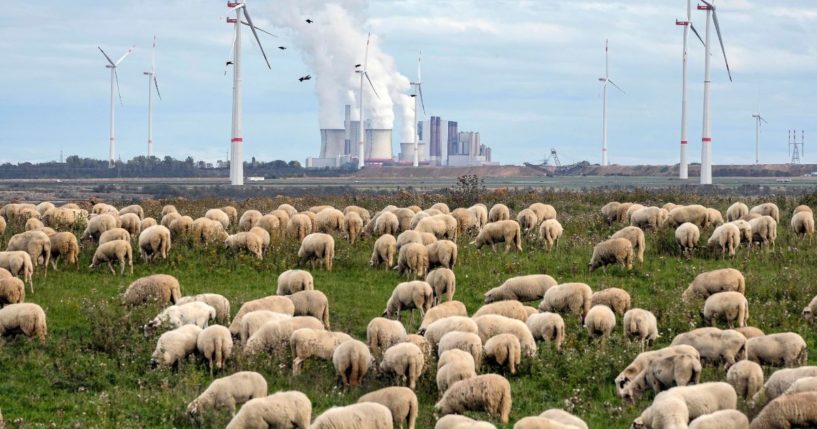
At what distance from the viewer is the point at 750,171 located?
473ft

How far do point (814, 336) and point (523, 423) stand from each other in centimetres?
910

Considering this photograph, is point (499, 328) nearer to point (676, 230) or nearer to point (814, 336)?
point (814, 336)

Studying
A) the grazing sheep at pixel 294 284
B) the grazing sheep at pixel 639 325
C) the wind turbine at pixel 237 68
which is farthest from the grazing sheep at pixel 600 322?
the wind turbine at pixel 237 68

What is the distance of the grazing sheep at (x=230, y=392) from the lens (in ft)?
49.8

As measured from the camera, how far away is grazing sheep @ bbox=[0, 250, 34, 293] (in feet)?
80.1

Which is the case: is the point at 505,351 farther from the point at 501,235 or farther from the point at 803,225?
the point at 803,225

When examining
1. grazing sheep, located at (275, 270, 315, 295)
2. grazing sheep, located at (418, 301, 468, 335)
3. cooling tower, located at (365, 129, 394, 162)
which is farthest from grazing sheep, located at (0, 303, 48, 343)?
cooling tower, located at (365, 129, 394, 162)

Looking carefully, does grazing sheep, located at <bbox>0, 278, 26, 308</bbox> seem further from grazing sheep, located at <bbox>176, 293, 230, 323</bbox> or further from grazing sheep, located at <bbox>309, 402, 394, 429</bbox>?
grazing sheep, located at <bbox>309, 402, 394, 429</bbox>

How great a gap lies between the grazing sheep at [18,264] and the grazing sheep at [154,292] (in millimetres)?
3302

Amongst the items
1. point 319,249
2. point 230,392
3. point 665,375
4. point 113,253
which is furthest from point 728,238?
point 230,392

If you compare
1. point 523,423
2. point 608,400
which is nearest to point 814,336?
point 608,400

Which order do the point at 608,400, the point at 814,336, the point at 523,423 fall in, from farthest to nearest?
the point at 814,336 < the point at 608,400 < the point at 523,423

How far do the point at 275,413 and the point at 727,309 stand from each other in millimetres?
8849

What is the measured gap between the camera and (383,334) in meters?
18.2
